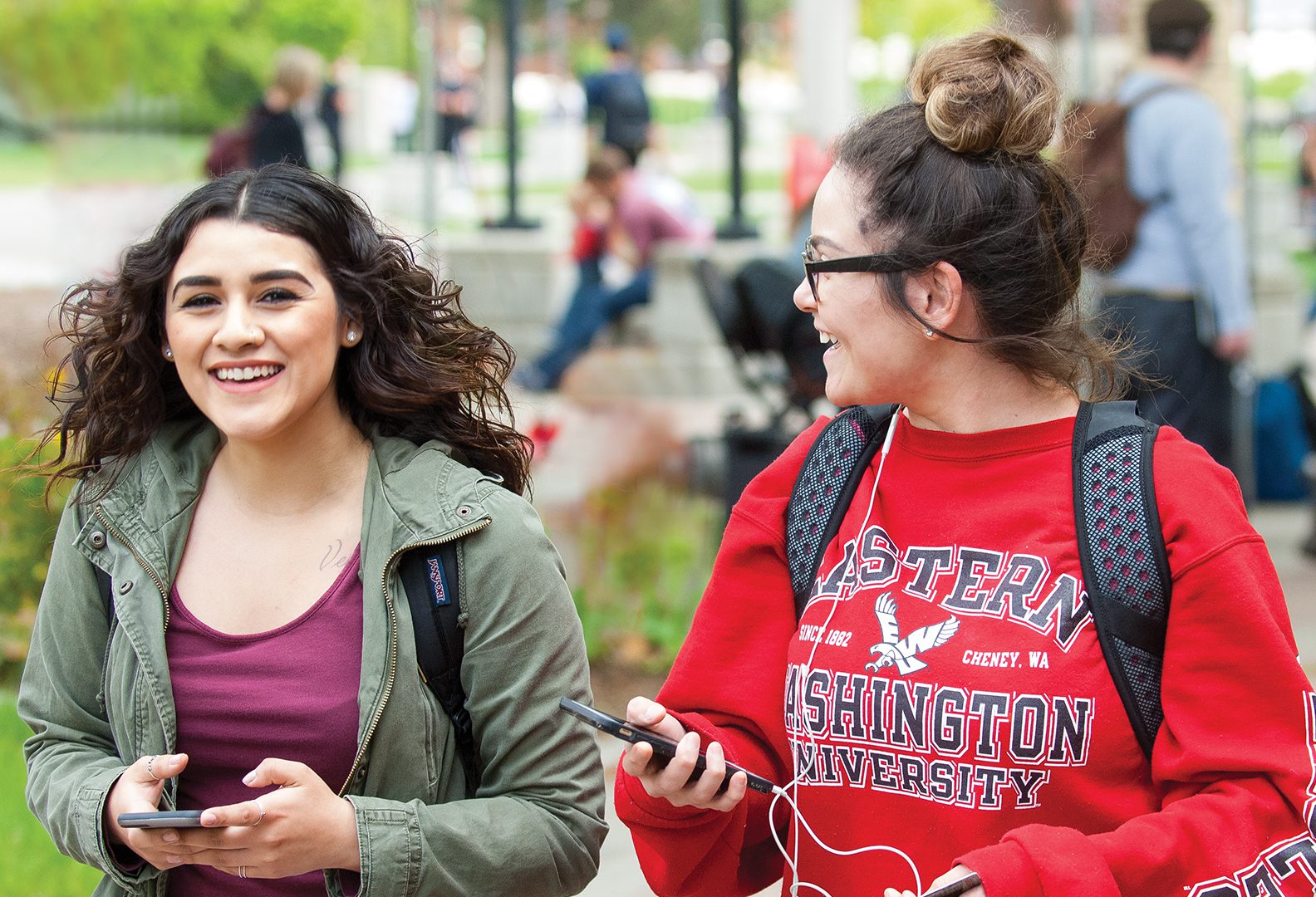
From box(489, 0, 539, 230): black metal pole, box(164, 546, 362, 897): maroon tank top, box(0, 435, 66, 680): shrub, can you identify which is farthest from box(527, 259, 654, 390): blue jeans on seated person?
box(164, 546, 362, 897): maroon tank top

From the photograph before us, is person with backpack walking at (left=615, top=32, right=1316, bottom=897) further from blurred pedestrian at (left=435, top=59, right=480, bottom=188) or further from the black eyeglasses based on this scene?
blurred pedestrian at (left=435, top=59, right=480, bottom=188)

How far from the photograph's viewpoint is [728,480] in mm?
6410

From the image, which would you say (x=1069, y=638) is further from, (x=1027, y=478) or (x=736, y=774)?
(x=736, y=774)

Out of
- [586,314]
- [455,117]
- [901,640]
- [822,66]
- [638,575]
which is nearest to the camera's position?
[901,640]

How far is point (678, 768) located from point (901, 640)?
12.5 inches

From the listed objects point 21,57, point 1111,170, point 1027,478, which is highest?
point 21,57

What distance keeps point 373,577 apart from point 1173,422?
12.0 feet

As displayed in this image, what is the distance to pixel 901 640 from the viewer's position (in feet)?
6.36

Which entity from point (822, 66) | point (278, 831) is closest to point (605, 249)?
point (822, 66)

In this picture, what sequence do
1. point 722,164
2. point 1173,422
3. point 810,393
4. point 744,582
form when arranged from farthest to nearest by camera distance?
point 722,164 → point 810,393 → point 1173,422 → point 744,582

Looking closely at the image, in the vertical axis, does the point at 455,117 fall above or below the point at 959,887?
above

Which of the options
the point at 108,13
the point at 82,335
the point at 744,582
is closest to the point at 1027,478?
the point at 744,582

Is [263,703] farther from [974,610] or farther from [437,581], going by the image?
[974,610]

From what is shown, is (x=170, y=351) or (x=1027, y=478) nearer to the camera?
(x=1027, y=478)
